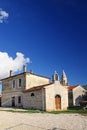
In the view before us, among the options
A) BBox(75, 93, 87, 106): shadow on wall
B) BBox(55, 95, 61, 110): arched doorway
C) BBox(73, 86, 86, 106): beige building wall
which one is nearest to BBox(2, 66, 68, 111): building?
BBox(55, 95, 61, 110): arched doorway

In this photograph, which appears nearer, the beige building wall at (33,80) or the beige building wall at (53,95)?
the beige building wall at (53,95)

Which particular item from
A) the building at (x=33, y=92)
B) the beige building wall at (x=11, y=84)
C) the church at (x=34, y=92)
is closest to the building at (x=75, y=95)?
the church at (x=34, y=92)

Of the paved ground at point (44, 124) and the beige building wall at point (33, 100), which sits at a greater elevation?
the beige building wall at point (33, 100)

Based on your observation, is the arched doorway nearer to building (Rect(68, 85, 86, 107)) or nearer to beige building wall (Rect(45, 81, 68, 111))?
beige building wall (Rect(45, 81, 68, 111))

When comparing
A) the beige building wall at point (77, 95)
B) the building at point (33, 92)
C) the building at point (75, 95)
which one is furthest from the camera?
the beige building wall at point (77, 95)

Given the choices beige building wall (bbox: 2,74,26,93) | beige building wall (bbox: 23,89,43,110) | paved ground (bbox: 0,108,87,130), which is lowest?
paved ground (bbox: 0,108,87,130)

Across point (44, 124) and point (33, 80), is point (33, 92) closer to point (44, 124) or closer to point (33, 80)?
point (33, 80)

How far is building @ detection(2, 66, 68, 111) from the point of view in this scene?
32375mm

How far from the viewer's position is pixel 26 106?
36.2 m

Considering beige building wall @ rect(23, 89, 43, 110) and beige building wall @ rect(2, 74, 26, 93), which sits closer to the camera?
beige building wall @ rect(23, 89, 43, 110)

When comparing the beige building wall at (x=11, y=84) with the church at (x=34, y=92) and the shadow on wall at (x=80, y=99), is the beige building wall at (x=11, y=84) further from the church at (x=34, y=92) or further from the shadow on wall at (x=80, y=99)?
the shadow on wall at (x=80, y=99)

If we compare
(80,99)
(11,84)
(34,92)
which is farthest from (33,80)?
(80,99)

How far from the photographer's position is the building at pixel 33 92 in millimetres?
32375

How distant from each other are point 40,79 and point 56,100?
31.6 feet
